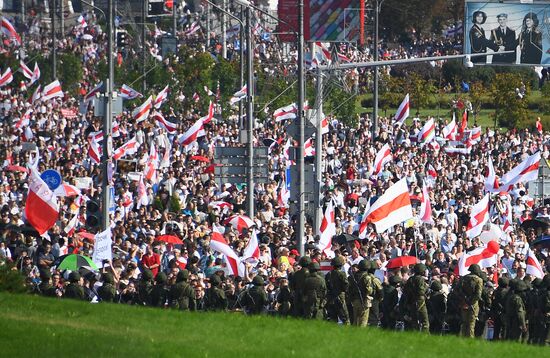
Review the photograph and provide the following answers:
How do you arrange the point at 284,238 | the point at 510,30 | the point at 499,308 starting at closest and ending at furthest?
1. the point at 499,308
2. the point at 284,238
3. the point at 510,30

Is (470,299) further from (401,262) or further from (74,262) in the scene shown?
(74,262)

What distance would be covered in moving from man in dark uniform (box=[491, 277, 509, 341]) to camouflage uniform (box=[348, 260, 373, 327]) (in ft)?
5.36

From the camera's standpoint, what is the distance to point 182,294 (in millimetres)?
23359

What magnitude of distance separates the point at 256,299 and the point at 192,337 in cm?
492

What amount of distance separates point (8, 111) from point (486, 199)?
1231 inches

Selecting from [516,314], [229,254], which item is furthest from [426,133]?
[516,314]

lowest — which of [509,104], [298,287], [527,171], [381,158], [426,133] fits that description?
[298,287]

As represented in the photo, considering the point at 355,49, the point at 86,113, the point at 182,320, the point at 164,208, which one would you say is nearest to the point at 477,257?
the point at 182,320

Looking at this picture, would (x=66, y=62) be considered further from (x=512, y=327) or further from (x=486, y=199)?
(x=512, y=327)

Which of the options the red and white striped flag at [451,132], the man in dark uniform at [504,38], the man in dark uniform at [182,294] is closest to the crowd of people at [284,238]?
the man in dark uniform at [182,294]

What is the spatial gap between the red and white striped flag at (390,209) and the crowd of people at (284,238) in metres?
0.69

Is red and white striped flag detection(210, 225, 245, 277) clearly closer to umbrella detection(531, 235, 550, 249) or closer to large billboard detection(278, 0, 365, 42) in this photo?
umbrella detection(531, 235, 550, 249)

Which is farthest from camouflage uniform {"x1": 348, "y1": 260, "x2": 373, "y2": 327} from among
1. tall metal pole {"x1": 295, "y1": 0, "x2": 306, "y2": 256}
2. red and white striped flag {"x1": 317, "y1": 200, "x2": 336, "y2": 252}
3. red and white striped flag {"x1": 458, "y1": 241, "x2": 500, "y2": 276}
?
tall metal pole {"x1": 295, "y1": 0, "x2": 306, "y2": 256}

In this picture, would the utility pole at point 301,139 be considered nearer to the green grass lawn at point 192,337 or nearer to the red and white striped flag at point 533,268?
the red and white striped flag at point 533,268
